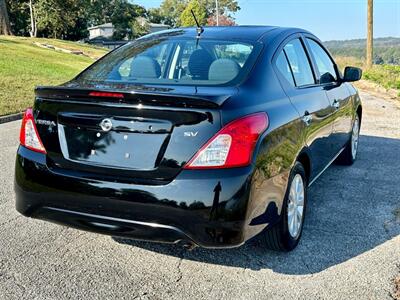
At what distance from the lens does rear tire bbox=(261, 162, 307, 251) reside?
10.9 feet

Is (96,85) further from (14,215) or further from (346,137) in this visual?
(346,137)

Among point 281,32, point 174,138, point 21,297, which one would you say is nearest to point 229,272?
→ point 174,138

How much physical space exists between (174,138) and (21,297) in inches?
53.1

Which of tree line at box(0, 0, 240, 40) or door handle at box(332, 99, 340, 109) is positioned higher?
door handle at box(332, 99, 340, 109)

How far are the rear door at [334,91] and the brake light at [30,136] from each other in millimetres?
2616

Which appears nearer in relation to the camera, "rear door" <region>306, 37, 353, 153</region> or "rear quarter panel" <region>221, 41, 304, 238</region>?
"rear quarter panel" <region>221, 41, 304, 238</region>

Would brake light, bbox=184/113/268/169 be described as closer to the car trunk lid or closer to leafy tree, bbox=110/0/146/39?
the car trunk lid

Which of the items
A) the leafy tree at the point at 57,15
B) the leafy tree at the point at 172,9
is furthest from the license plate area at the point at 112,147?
the leafy tree at the point at 172,9

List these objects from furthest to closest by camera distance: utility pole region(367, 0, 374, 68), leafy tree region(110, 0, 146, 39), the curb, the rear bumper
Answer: leafy tree region(110, 0, 146, 39) < utility pole region(367, 0, 374, 68) < the curb < the rear bumper

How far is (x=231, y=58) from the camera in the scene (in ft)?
11.6

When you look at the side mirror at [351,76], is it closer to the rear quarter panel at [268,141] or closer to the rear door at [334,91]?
the rear door at [334,91]

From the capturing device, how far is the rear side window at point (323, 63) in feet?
15.1

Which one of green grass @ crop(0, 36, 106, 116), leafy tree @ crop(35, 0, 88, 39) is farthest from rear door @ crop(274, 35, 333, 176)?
leafy tree @ crop(35, 0, 88, 39)

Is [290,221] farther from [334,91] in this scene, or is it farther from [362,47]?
[362,47]
